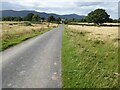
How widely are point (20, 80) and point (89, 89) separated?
107 inches

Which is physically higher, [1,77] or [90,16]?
[90,16]

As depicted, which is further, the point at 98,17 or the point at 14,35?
the point at 98,17

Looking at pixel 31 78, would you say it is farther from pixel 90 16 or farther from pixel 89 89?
pixel 90 16

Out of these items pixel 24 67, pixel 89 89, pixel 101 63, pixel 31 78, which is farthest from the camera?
pixel 101 63

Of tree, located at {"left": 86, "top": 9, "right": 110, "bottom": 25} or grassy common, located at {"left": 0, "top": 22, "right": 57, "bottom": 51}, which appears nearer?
grassy common, located at {"left": 0, "top": 22, "right": 57, "bottom": 51}

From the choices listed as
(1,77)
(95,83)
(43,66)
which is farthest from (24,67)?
(95,83)

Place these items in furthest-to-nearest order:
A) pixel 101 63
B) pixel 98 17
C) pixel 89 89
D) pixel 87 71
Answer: pixel 98 17, pixel 101 63, pixel 87 71, pixel 89 89

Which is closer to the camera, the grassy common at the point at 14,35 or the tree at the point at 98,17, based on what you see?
the grassy common at the point at 14,35

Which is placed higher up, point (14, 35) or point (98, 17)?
point (98, 17)

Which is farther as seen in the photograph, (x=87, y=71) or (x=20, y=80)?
(x=87, y=71)

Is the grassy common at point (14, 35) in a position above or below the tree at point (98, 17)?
below

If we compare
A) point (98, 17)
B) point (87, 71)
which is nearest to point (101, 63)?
point (87, 71)

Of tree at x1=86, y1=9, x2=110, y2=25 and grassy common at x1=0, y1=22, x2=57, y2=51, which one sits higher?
tree at x1=86, y1=9, x2=110, y2=25

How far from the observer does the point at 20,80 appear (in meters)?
8.91
